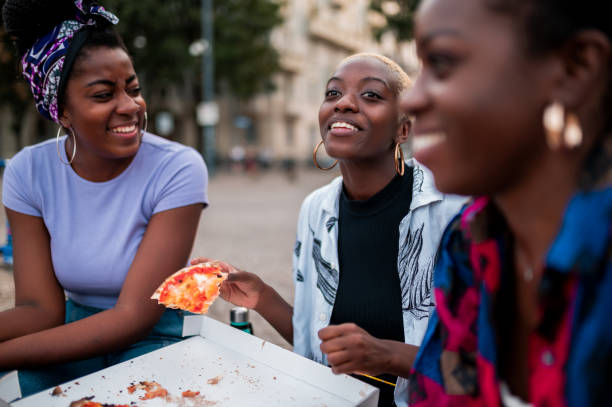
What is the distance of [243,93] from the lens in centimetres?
2756

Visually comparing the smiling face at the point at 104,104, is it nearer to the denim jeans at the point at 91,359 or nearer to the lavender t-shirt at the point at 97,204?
the lavender t-shirt at the point at 97,204

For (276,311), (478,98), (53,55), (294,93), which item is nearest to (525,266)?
(478,98)

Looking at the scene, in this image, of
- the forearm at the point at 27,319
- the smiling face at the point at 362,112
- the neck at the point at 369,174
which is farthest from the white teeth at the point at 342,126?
the forearm at the point at 27,319

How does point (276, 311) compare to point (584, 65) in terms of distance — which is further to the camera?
point (276, 311)

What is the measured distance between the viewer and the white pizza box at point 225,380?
1.45 meters

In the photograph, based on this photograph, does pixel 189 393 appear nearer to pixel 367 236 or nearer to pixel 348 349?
pixel 348 349

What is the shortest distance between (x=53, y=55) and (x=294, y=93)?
128 ft

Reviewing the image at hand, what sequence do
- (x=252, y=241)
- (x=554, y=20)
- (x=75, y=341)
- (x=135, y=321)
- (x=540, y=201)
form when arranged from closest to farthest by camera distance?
(x=554, y=20)
(x=540, y=201)
(x=75, y=341)
(x=135, y=321)
(x=252, y=241)

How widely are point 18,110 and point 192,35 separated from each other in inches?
358

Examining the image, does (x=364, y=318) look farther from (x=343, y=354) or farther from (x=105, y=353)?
(x=105, y=353)

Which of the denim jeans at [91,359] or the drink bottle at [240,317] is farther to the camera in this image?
the drink bottle at [240,317]

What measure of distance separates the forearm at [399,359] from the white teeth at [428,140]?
0.80m

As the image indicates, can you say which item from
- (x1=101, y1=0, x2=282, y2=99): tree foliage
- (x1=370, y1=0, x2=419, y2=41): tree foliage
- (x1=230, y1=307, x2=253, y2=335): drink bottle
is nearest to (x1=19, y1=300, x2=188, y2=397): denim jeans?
(x1=230, y1=307, x2=253, y2=335): drink bottle

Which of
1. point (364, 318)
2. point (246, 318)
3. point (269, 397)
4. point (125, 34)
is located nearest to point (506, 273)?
point (269, 397)
